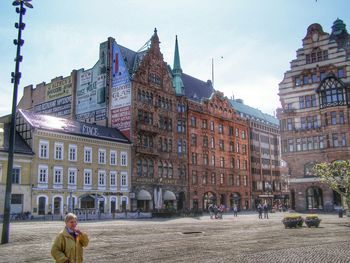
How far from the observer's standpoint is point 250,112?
10194 centimetres

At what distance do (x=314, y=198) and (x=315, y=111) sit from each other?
544 inches

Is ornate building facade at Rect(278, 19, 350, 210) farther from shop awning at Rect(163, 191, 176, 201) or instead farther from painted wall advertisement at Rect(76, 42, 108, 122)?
painted wall advertisement at Rect(76, 42, 108, 122)

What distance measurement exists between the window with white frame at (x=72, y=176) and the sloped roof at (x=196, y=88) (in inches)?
1195

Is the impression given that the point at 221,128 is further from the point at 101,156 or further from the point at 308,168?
the point at 101,156

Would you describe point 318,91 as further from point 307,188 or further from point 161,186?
point 161,186

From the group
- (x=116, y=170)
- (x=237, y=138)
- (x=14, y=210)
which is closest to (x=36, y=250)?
(x=14, y=210)

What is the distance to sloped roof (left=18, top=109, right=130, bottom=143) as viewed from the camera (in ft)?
172

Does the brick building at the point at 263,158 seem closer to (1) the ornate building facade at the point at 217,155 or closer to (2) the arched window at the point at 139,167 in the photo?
(1) the ornate building facade at the point at 217,155

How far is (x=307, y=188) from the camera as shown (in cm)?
6569

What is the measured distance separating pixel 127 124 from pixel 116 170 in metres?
7.26

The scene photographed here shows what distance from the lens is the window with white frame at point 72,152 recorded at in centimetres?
A: 5434

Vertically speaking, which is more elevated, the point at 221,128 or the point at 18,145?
the point at 221,128

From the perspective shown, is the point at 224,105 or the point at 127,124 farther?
the point at 224,105

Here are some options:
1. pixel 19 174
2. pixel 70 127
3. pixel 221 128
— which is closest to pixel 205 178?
pixel 221 128
